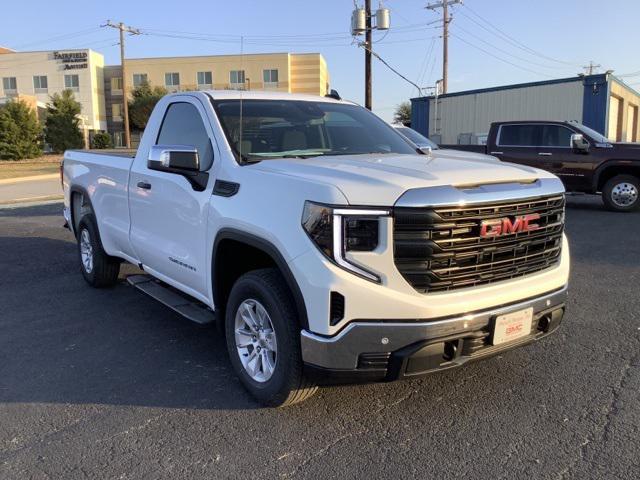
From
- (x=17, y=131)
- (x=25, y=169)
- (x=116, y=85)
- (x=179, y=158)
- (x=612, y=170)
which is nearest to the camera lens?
(x=179, y=158)

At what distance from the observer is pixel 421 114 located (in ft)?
109

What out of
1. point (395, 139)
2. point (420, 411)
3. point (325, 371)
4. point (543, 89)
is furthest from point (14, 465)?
point (543, 89)

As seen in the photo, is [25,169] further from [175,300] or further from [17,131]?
[175,300]

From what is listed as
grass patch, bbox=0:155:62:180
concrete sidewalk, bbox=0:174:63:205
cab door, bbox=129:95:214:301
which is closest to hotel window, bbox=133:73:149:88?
grass patch, bbox=0:155:62:180

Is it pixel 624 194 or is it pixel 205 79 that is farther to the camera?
pixel 205 79

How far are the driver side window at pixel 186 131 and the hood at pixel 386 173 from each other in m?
0.59

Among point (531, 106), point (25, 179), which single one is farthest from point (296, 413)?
point (531, 106)

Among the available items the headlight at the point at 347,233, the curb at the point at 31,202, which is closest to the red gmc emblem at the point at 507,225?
the headlight at the point at 347,233

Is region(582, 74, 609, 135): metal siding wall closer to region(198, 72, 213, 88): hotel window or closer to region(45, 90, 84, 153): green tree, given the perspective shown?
region(45, 90, 84, 153): green tree

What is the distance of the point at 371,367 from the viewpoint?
2.98 meters

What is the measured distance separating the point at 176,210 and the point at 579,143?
1055cm

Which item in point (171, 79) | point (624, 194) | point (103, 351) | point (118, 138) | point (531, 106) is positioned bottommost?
point (103, 351)

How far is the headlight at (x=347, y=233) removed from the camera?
291 centimetres

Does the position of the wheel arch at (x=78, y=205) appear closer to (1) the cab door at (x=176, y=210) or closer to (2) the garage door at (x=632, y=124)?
(1) the cab door at (x=176, y=210)
